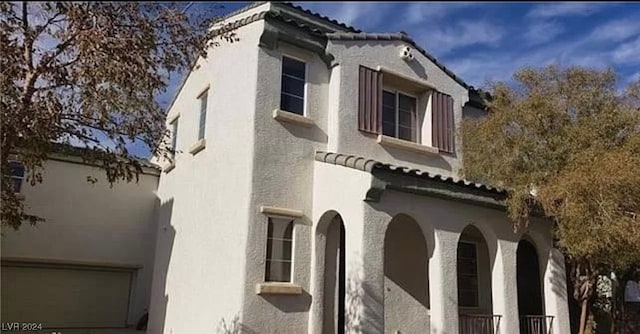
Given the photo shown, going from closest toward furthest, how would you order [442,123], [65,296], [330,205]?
[330,205] → [442,123] → [65,296]

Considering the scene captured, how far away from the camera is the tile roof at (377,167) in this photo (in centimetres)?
1165

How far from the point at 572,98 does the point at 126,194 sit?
1592 centimetres

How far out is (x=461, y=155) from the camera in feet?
54.2

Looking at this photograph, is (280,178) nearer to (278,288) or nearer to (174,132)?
(278,288)

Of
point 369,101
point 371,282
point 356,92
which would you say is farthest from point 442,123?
point 371,282

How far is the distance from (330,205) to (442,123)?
5799 millimetres

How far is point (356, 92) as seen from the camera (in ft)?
48.2

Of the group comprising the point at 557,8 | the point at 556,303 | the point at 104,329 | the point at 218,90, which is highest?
the point at 218,90

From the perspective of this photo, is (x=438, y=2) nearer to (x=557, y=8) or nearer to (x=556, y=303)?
(x=557, y=8)

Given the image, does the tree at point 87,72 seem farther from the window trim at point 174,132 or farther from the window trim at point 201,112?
the window trim at point 174,132

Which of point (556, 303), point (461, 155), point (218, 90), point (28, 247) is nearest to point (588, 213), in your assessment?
point (556, 303)

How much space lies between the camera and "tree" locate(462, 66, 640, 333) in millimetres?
11172

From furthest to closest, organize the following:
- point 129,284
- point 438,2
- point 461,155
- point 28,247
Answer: point 129,284
point 28,247
point 461,155
point 438,2

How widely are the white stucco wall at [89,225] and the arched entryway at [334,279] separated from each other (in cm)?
915
